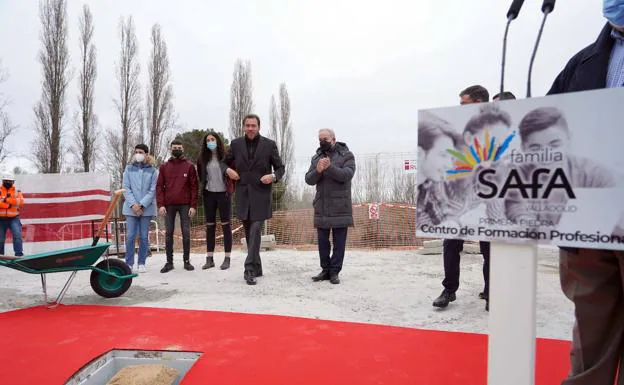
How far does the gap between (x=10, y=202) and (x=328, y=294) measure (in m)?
5.54

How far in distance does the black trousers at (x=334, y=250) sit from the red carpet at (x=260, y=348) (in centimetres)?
129

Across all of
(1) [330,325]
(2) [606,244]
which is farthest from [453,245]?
(2) [606,244]

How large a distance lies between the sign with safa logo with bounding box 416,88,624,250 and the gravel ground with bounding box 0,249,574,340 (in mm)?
1582

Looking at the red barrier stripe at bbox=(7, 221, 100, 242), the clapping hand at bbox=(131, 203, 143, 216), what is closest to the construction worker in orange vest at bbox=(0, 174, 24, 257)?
the red barrier stripe at bbox=(7, 221, 100, 242)

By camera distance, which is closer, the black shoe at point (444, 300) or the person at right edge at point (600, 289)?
the person at right edge at point (600, 289)

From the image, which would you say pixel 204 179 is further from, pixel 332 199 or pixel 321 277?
Result: pixel 321 277

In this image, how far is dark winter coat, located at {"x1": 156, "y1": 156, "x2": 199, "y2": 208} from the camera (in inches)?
180

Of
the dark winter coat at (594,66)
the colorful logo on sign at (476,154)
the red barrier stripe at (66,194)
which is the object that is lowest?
the red barrier stripe at (66,194)

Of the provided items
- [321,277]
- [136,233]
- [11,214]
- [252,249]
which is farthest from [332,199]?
[11,214]

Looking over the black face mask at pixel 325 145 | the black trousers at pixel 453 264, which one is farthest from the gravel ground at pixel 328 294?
the black face mask at pixel 325 145

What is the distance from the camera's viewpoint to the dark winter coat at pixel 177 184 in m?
4.57

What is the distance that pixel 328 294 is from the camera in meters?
3.38

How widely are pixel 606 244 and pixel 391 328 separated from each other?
64.7 inches

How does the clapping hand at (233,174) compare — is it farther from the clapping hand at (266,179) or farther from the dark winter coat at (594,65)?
the dark winter coat at (594,65)
